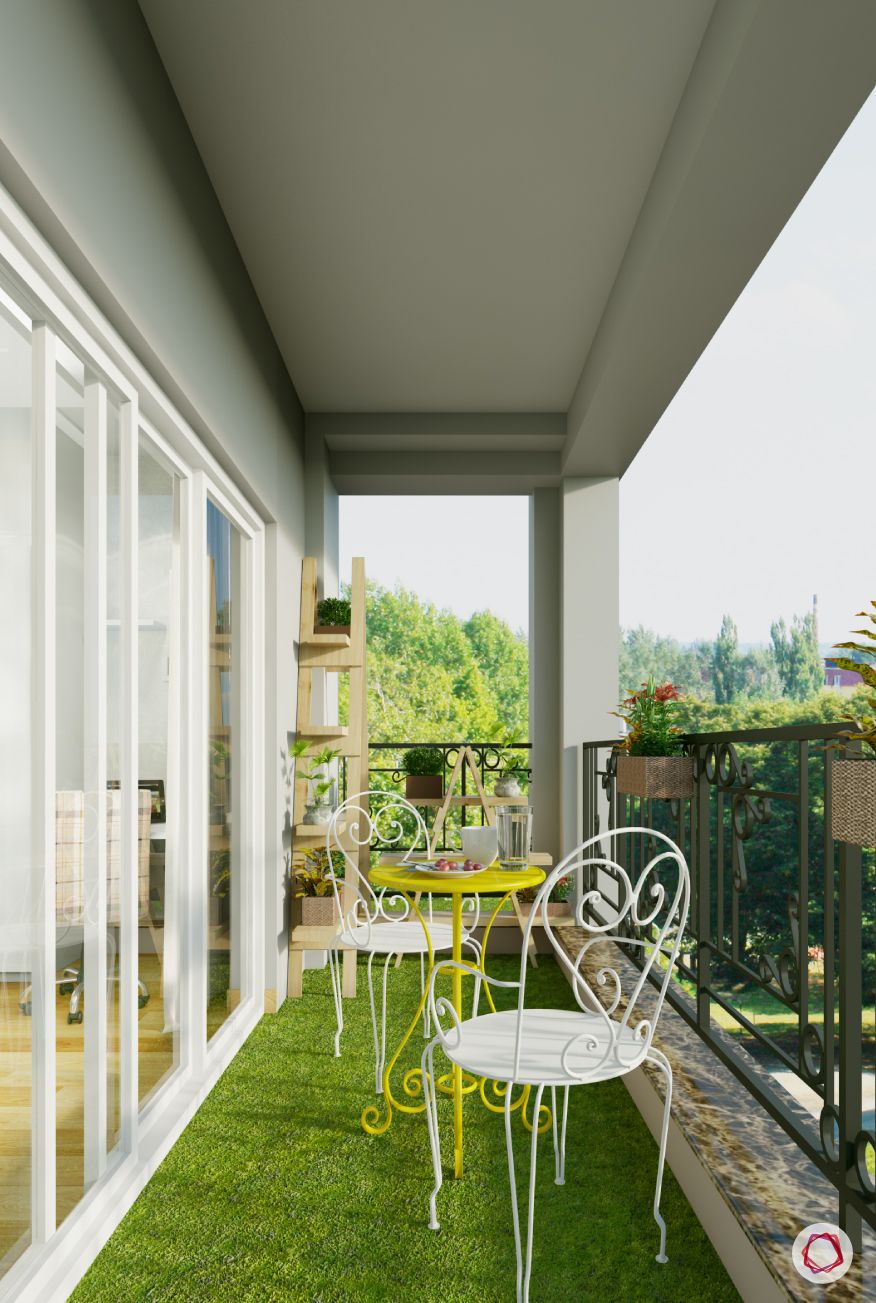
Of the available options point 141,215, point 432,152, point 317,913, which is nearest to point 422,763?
point 317,913

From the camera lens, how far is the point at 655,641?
24.4m

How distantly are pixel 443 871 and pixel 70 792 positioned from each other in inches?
39.9

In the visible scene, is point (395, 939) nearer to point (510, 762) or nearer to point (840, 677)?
point (840, 677)

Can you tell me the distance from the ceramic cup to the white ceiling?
2.01 meters

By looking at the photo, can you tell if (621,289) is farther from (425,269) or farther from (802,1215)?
(802,1215)

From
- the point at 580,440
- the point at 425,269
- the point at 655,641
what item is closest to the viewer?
the point at 425,269

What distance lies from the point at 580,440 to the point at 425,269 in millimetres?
1454

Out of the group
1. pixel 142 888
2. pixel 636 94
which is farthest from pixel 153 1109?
pixel 636 94

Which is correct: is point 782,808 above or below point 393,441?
below

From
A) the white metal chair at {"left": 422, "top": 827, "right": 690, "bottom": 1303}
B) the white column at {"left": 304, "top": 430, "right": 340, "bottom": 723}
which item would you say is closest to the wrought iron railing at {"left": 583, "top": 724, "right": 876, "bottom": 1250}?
the white metal chair at {"left": 422, "top": 827, "right": 690, "bottom": 1303}

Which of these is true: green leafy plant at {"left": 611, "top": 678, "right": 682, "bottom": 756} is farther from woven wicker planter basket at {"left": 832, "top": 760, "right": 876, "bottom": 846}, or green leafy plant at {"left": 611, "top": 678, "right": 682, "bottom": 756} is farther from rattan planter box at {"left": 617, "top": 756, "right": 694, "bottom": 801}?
woven wicker planter basket at {"left": 832, "top": 760, "right": 876, "bottom": 846}

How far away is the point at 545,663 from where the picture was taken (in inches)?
227

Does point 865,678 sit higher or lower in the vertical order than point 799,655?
lower

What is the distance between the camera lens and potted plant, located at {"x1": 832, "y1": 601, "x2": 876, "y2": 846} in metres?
1.54
